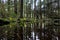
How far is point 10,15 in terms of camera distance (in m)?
1.94

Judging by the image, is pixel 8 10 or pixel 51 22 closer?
pixel 8 10

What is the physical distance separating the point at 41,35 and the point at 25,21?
359 millimetres

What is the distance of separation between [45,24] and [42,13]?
0.19 metres

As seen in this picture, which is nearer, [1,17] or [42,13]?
[1,17]

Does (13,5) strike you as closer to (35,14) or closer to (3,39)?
(35,14)

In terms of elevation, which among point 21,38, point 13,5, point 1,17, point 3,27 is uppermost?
point 13,5

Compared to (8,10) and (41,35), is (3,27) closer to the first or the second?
(8,10)

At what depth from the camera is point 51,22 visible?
2088mm

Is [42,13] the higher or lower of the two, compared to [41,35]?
higher

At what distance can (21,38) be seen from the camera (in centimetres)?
198

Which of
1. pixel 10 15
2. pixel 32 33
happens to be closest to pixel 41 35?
pixel 32 33

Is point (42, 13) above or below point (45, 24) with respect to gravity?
above

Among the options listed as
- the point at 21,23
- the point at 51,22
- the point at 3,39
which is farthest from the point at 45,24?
the point at 3,39

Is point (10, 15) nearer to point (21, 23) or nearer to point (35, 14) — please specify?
point (21, 23)
